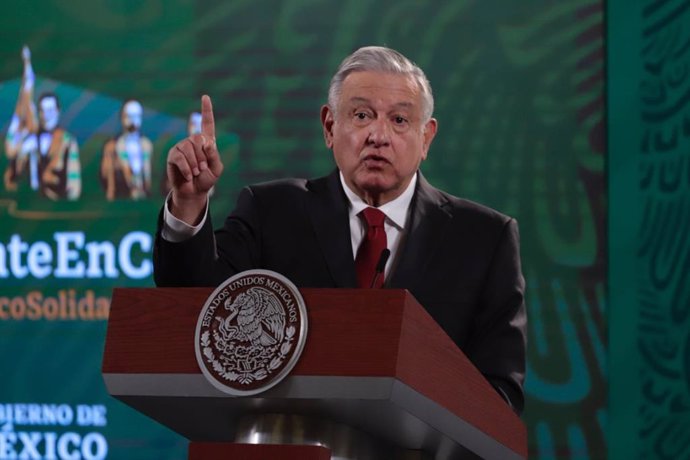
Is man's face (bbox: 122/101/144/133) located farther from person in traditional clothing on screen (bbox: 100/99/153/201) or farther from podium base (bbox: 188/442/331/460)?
podium base (bbox: 188/442/331/460)

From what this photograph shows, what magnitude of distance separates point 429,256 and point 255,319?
27.9 inches

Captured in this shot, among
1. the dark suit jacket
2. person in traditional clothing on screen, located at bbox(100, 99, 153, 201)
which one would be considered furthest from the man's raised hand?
person in traditional clothing on screen, located at bbox(100, 99, 153, 201)

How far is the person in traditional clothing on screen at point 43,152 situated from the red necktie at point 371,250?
7.16 ft

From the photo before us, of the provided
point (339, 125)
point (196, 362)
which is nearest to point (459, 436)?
point (196, 362)

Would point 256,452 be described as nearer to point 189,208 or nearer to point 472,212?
point 189,208

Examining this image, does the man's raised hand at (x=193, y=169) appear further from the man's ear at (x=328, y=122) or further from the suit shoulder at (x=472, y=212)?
the suit shoulder at (x=472, y=212)

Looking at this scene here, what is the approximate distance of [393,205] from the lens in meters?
2.12

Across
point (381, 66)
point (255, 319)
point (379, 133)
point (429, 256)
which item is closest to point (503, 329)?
point (429, 256)

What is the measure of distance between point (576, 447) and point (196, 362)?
2.63m

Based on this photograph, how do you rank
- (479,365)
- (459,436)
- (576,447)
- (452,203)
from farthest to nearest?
(576,447) → (452,203) → (479,365) → (459,436)

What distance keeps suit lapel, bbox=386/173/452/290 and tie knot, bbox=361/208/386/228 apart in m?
0.05

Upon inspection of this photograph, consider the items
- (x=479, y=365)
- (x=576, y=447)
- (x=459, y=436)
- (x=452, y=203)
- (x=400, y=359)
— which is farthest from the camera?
(x=576, y=447)

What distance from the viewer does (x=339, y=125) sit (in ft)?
6.79

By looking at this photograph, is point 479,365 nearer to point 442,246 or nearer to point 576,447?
point 442,246
